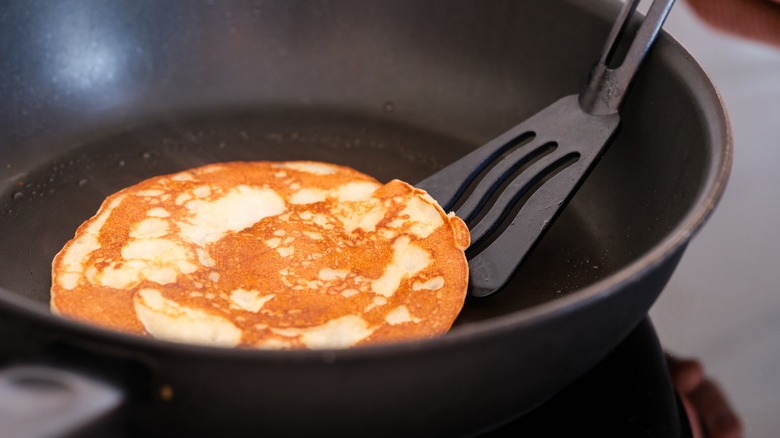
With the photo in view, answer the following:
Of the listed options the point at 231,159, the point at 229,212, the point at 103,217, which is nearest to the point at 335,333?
the point at 229,212

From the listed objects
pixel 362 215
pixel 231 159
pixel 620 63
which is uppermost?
pixel 620 63

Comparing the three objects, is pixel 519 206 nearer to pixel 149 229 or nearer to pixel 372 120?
pixel 372 120

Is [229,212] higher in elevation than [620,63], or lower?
lower

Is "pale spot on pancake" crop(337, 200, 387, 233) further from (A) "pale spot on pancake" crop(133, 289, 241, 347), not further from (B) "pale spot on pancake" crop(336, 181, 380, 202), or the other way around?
(A) "pale spot on pancake" crop(133, 289, 241, 347)

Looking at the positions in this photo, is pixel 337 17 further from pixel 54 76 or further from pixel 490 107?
pixel 54 76

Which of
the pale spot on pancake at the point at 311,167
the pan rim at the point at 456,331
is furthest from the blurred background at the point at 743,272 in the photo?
the pale spot on pancake at the point at 311,167

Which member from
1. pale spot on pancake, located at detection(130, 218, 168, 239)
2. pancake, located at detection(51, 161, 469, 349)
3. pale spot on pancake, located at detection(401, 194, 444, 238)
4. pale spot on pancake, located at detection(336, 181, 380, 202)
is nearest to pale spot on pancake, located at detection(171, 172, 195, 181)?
pancake, located at detection(51, 161, 469, 349)

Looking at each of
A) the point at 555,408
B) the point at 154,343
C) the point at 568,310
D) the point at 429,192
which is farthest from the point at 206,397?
the point at 429,192

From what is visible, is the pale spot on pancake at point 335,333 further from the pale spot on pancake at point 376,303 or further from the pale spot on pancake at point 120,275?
the pale spot on pancake at point 120,275
